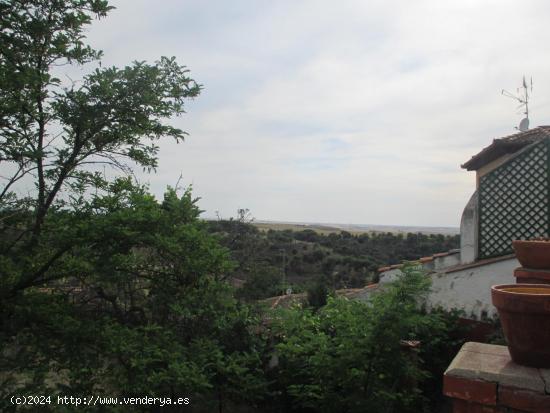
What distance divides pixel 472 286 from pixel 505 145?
11.9 ft

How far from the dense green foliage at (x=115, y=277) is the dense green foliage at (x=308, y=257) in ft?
16.5

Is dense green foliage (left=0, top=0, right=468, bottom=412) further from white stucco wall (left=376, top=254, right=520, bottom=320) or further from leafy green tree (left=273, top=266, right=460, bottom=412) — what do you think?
white stucco wall (left=376, top=254, right=520, bottom=320)

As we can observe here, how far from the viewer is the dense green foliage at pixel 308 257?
10.9 meters

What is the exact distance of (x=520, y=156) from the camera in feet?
24.2

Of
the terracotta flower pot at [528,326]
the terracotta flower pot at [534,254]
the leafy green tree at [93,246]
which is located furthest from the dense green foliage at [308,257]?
the terracotta flower pot at [528,326]

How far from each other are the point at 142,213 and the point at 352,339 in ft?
9.10

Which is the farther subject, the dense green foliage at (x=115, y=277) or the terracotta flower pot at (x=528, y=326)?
the dense green foliage at (x=115, y=277)

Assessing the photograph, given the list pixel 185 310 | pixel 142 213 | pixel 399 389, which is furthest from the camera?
pixel 399 389

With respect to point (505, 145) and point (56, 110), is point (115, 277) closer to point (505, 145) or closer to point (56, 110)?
point (56, 110)

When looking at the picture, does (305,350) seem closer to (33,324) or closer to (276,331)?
(276,331)

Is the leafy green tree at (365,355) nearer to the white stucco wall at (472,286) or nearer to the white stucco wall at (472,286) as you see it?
the white stucco wall at (472,286)

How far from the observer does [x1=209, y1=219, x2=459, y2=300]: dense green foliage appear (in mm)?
10881

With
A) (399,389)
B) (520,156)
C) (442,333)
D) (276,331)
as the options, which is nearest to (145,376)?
(276,331)

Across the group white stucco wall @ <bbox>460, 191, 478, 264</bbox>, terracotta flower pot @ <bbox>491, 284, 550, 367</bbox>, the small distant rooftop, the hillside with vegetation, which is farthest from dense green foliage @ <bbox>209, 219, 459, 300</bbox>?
terracotta flower pot @ <bbox>491, 284, 550, 367</bbox>
